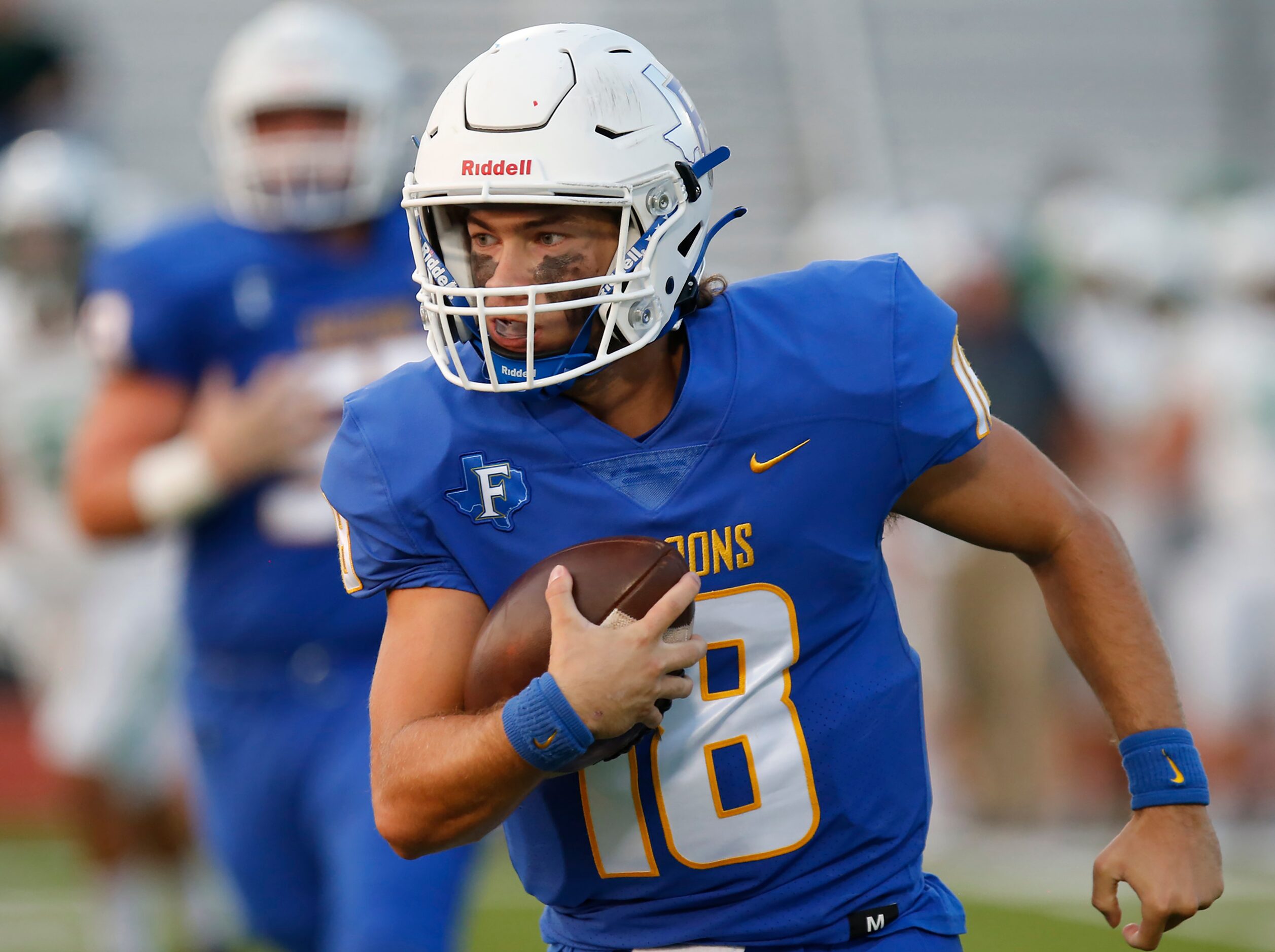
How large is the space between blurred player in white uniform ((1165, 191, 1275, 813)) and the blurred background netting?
0.04 ft

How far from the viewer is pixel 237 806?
3.71m

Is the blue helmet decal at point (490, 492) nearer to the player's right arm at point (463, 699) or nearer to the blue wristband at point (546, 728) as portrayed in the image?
the player's right arm at point (463, 699)

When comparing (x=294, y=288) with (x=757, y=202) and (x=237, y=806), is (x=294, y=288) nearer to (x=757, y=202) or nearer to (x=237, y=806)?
(x=237, y=806)

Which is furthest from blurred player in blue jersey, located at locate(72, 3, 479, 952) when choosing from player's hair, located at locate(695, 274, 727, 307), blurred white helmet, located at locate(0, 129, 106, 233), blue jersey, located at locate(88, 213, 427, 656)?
blurred white helmet, located at locate(0, 129, 106, 233)

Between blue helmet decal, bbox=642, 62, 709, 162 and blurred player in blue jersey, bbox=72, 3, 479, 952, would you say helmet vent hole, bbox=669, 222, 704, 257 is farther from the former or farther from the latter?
blurred player in blue jersey, bbox=72, 3, 479, 952

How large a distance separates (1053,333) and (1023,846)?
2374 millimetres

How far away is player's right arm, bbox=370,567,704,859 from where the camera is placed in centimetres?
208

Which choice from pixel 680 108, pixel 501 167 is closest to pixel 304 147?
pixel 680 108

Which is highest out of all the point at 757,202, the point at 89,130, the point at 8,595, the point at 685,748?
the point at 685,748

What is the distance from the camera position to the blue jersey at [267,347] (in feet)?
12.2

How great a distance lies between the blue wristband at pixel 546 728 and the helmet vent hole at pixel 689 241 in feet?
2.22

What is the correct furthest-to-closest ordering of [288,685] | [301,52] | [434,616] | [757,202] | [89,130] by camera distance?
[757,202], [89,130], [301,52], [288,685], [434,616]

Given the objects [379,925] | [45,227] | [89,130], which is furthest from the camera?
[89,130]

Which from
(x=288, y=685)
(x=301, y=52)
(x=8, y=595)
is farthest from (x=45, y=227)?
(x=288, y=685)
